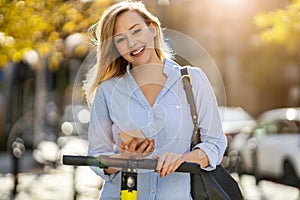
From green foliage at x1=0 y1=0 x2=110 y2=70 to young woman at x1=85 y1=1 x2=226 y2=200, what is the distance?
11.0 feet

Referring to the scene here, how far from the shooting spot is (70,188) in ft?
48.6

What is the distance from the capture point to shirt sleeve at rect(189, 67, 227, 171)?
131 inches

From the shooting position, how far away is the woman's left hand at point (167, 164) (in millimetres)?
3084

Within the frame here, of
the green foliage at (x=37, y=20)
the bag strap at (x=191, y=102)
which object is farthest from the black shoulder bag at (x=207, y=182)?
the green foliage at (x=37, y=20)

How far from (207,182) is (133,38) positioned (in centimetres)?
67

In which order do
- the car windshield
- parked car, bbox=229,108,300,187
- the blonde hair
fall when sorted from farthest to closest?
1. the car windshield
2. parked car, bbox=229,108,300,187
3. the blonde hair

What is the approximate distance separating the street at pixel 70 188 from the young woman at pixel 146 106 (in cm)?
836

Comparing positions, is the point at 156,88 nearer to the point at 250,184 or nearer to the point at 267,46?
the point at 250,184

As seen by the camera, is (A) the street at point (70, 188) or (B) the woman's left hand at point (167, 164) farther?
(A) the street at point (70, 188)

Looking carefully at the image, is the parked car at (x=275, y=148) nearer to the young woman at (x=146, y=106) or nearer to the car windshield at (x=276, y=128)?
the car windshield at (x=276, y=128)

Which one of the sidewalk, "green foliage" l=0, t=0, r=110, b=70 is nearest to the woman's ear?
"green foliage" l=0, t=0, r=110, b=70

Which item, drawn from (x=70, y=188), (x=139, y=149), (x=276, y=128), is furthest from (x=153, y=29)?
(x=276, y=128)

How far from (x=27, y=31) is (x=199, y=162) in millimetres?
4814

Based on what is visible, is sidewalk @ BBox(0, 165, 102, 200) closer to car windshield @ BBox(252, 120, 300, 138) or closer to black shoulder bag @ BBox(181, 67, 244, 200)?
car windshield @ BBox(252, 120, 300, 138)
